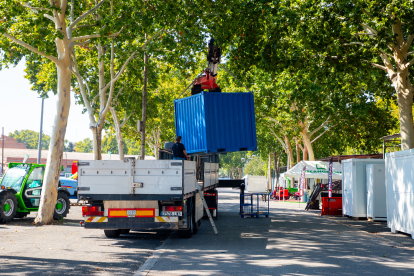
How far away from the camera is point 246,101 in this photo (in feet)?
56.6

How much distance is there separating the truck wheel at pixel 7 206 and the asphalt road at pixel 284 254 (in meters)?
5.89

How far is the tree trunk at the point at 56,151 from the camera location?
15531mm

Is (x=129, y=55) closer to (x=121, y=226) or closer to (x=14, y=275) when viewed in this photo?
(x=121, y=226)

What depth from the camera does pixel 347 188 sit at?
19.5m

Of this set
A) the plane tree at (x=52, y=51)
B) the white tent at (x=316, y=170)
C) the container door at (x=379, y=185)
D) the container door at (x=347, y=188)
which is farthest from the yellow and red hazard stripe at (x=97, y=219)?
the white tent at (x=316, y=170)

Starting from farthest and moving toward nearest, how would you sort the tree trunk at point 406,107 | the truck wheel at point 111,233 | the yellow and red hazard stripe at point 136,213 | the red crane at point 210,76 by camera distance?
the red crane at point 210,76, the tree trunk at point 406,107, the truck wheel at point 111,233, the yellow and red hazard stripe at point 136,213

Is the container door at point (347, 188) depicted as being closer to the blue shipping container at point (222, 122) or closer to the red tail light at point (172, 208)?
the blue shipping container at point (222, 122)

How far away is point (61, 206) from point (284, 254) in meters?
9.89

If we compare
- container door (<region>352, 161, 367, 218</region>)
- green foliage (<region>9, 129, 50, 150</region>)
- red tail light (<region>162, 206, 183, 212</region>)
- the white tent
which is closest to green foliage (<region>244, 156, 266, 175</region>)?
green foliage (<region>9, 129, 50, 150</region>)

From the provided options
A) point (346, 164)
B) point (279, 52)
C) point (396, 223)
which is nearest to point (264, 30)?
point (279, 52)

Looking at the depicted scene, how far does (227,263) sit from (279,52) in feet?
38.6

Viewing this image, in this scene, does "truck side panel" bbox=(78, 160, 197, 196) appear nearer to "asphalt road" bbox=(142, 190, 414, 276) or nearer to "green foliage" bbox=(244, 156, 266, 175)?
"asphalt road" bbox=(142, 190, 414, 276)

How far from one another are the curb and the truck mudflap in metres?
0.52

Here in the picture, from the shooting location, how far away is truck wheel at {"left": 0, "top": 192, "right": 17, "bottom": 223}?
49.0ft
